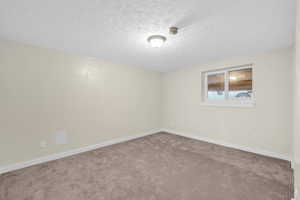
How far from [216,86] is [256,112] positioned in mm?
1077

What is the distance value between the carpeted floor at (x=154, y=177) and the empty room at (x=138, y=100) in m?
0.02

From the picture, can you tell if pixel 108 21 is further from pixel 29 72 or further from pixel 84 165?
pixel 84 165

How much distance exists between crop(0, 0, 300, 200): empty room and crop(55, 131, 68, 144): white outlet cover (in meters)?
0.02

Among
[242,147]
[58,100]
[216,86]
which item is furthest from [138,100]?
[242,147]

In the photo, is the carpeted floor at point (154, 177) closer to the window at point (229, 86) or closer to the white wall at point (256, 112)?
the white wall at point (256, 112)

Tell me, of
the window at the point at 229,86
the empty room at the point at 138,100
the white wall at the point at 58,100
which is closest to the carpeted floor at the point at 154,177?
the empty room at the point at 138,100

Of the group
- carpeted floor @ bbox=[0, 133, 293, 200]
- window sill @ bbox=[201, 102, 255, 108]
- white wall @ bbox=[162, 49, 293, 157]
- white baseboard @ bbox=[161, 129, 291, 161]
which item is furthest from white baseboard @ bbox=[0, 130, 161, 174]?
window sill @ bbox=[201, 102, 255, 108]

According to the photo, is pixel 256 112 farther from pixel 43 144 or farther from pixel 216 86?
pixel 43 144

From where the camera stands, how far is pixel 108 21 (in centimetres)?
160

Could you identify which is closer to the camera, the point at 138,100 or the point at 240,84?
the point at 240,84

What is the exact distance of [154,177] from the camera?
1881mm

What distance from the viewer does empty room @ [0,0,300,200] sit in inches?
58.9

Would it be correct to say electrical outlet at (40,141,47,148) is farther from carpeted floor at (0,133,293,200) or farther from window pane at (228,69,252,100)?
window pane at (228,69,252,100)

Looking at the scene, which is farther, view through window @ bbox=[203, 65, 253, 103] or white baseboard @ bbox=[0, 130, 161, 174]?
view through window @ bbox=[203, 65, 253, 103]
